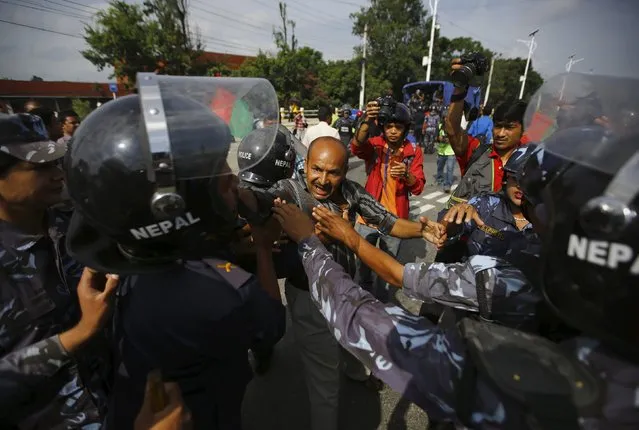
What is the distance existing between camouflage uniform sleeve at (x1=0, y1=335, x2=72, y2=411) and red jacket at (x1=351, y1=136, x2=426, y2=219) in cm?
293

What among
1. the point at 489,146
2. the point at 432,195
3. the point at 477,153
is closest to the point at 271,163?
the point at 477,153

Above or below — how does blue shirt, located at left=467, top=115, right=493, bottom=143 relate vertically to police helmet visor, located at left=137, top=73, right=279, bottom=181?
below

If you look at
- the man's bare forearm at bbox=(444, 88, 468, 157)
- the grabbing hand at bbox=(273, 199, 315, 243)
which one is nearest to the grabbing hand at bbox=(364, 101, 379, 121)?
the man's bare forearm at bbox=(444, 88, 468, 157)

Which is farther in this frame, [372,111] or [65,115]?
[65,115]

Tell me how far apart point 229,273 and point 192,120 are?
1.56 feet

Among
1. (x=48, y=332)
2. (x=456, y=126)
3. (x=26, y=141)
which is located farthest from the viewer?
(x=456, y=126)

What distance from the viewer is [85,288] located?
1171 millimetres

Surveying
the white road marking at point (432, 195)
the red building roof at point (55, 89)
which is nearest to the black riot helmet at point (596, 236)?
the white road marking at point (432, 195)

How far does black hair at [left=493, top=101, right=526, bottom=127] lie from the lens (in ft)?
10.5

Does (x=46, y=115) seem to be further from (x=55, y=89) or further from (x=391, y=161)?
(x=55, y=89)

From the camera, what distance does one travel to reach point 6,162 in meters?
1.45

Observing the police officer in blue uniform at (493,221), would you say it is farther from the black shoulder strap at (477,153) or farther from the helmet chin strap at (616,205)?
the helmet chin strap at (616,205)

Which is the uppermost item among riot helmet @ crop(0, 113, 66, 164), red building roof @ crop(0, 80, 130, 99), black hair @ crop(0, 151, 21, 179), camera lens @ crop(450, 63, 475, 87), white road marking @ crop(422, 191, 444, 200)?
red building roof @ crop(0, 80, 130, 99)

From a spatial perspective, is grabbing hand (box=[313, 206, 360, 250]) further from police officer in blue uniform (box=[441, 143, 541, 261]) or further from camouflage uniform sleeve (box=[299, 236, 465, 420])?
police officer in blue uniform (box=[441, 143, 541, 261])
